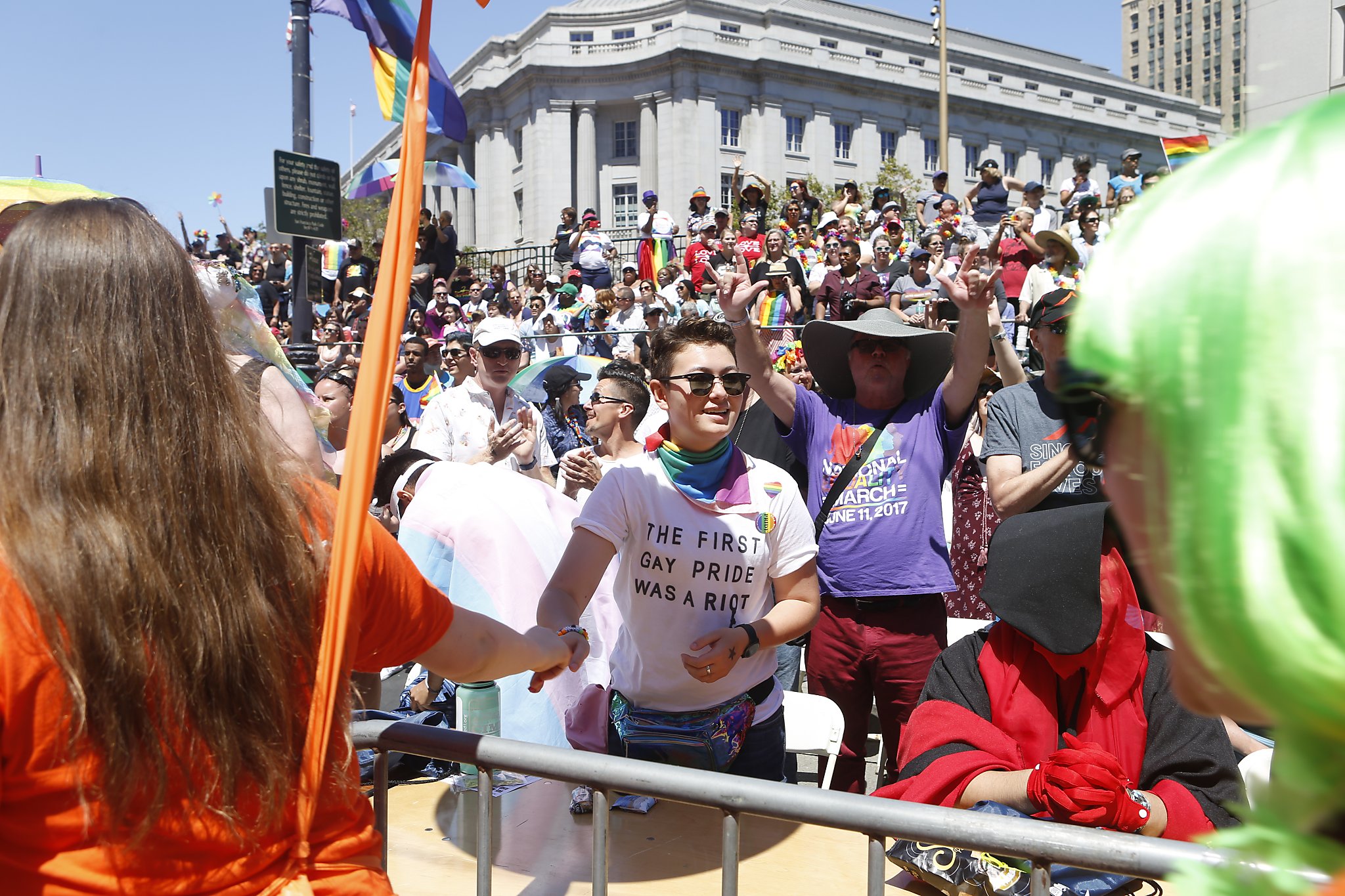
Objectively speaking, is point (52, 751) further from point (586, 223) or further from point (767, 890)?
point (586, 223)

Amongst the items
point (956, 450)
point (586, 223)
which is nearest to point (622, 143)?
point (586, 223)

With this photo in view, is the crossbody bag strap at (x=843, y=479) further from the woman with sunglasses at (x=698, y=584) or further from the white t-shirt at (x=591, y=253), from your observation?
the white t-shirt at (x=591, y=253)

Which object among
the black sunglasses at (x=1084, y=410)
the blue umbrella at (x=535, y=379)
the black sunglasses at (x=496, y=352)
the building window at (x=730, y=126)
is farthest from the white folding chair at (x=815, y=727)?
the building window at (x=730, y=126)

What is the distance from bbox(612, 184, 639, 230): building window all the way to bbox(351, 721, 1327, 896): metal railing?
171 feet

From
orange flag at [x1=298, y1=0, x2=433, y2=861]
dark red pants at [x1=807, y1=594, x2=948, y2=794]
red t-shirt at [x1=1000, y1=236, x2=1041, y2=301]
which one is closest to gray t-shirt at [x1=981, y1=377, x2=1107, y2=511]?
dark red pants at [x1=807, y1=594, x2=948, y2=794]

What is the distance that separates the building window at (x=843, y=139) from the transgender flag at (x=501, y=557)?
55386 mm

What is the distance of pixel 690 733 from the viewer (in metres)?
2.83

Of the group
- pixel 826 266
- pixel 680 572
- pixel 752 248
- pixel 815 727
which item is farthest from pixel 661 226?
pixel 680 572

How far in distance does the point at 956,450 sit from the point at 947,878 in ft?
7.22

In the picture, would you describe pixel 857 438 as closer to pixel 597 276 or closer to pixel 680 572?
pixel 680 572

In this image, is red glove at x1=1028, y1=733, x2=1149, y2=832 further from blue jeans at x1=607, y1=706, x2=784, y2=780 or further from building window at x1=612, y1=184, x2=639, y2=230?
building window at x1=612, y1=184, x2=639, y2=230

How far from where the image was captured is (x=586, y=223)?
1977cm

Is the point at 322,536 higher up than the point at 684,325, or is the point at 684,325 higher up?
the point at 684,325

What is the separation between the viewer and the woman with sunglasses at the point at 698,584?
2.87 metres
